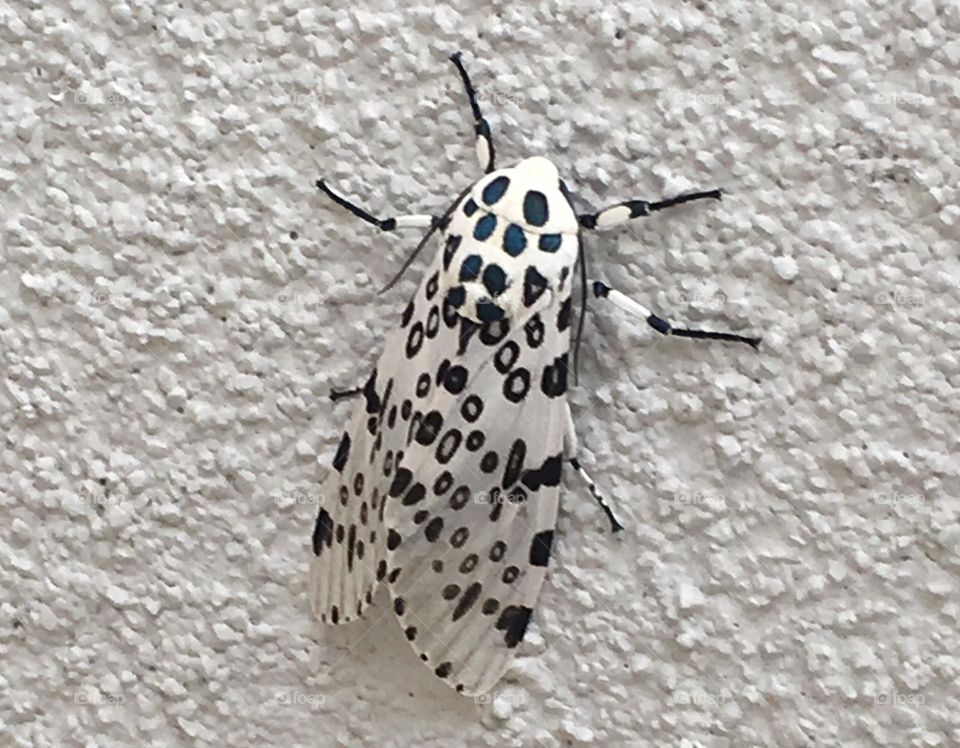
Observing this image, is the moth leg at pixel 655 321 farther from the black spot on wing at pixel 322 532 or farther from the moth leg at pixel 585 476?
the black spot on wing at pixel 322 532

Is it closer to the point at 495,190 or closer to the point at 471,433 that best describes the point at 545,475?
the point at 471,433

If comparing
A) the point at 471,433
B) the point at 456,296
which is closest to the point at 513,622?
the point at 471,433

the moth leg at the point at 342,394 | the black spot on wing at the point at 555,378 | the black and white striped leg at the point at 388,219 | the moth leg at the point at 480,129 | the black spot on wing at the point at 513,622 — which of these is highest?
the moth leg at the point at 480,129

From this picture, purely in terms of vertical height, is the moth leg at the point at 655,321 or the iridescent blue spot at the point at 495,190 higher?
the iridescent blue spot at the point at 495,190

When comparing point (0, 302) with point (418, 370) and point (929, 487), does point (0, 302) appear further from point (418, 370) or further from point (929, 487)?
point (929, 487)

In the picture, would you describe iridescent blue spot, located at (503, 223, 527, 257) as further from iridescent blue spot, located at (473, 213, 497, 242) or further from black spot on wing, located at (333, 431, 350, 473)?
black spot on wing, located at (333, 431, 350, 473)

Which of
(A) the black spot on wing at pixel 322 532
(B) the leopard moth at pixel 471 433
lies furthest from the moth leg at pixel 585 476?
(A) the black spot on wing at pixel 322 532

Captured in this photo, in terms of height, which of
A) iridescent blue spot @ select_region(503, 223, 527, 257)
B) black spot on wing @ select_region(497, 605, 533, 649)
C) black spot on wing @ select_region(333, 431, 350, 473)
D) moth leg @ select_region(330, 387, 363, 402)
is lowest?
black spot on wing @ select_region(497, 605, 533, 649)

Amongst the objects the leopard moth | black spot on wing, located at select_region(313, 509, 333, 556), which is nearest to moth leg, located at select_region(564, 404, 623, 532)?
the leopard moth
